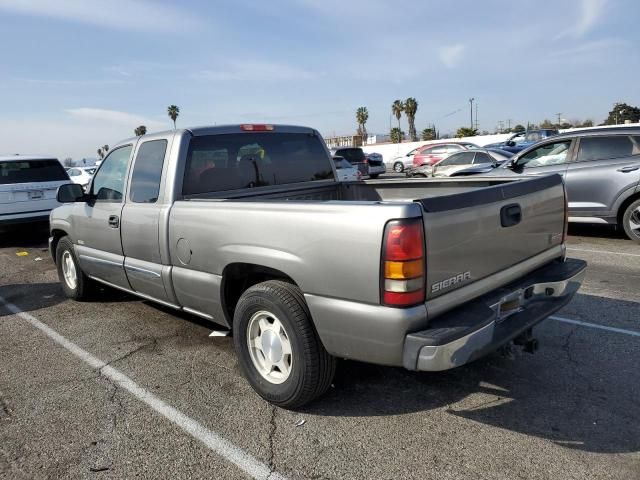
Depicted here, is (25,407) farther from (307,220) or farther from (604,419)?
(604,419)

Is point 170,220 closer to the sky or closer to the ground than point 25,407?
closer to the sky

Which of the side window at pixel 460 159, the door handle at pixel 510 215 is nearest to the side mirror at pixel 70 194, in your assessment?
the door handle at pixel 510 215

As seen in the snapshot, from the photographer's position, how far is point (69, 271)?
232 inches

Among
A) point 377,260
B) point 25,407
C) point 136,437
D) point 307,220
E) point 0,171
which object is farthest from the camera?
point 0,171

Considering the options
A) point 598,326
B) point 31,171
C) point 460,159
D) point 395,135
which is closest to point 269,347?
point 598,326

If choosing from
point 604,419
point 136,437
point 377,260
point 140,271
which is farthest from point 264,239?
point 604,419

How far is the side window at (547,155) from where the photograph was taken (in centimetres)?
860

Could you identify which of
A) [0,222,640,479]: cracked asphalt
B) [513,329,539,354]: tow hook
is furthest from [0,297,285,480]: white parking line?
[513,329,539,354]: tow hook

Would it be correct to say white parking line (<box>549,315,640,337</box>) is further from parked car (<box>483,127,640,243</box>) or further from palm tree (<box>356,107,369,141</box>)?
palm tree (<box>356,107,369,141</box>)

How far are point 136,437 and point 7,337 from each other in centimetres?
270

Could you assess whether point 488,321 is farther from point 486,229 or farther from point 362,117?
point 362,117

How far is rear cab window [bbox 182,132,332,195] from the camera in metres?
4.06

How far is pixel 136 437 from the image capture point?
2.99m

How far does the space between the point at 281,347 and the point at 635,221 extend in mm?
7015
